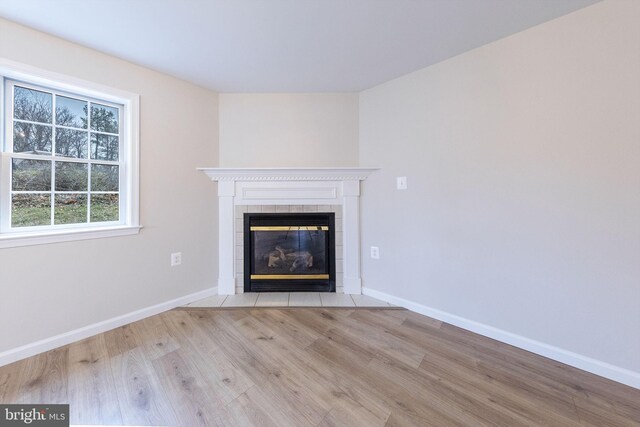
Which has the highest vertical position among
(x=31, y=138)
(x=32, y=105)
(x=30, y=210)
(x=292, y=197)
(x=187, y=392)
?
(x=32, y=105)

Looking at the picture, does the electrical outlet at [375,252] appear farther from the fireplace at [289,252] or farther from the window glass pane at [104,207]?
the window glass pane at [104,207]

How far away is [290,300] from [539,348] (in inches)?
76.9

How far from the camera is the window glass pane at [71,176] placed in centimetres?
181

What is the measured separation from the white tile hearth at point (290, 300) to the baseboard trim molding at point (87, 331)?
0.12 meters

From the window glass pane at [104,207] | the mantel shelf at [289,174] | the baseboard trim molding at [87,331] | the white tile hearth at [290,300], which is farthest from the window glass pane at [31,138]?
the white tile hearth at [290,300]

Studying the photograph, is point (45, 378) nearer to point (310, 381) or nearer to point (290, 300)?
point (310, 381)

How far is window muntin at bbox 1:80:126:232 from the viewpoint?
5.41ft

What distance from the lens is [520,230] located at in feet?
5.64

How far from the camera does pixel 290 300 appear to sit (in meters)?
2.47

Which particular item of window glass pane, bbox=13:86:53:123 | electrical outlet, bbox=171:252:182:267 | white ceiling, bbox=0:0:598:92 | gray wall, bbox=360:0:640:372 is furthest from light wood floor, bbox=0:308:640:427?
white ceiling, bbox=0:0:598:92

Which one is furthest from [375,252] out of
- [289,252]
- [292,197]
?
[292,197]

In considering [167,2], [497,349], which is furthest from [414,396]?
[167,2]

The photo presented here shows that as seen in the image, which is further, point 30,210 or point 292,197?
point 292,197

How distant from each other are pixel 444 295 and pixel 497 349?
0.49 meters
